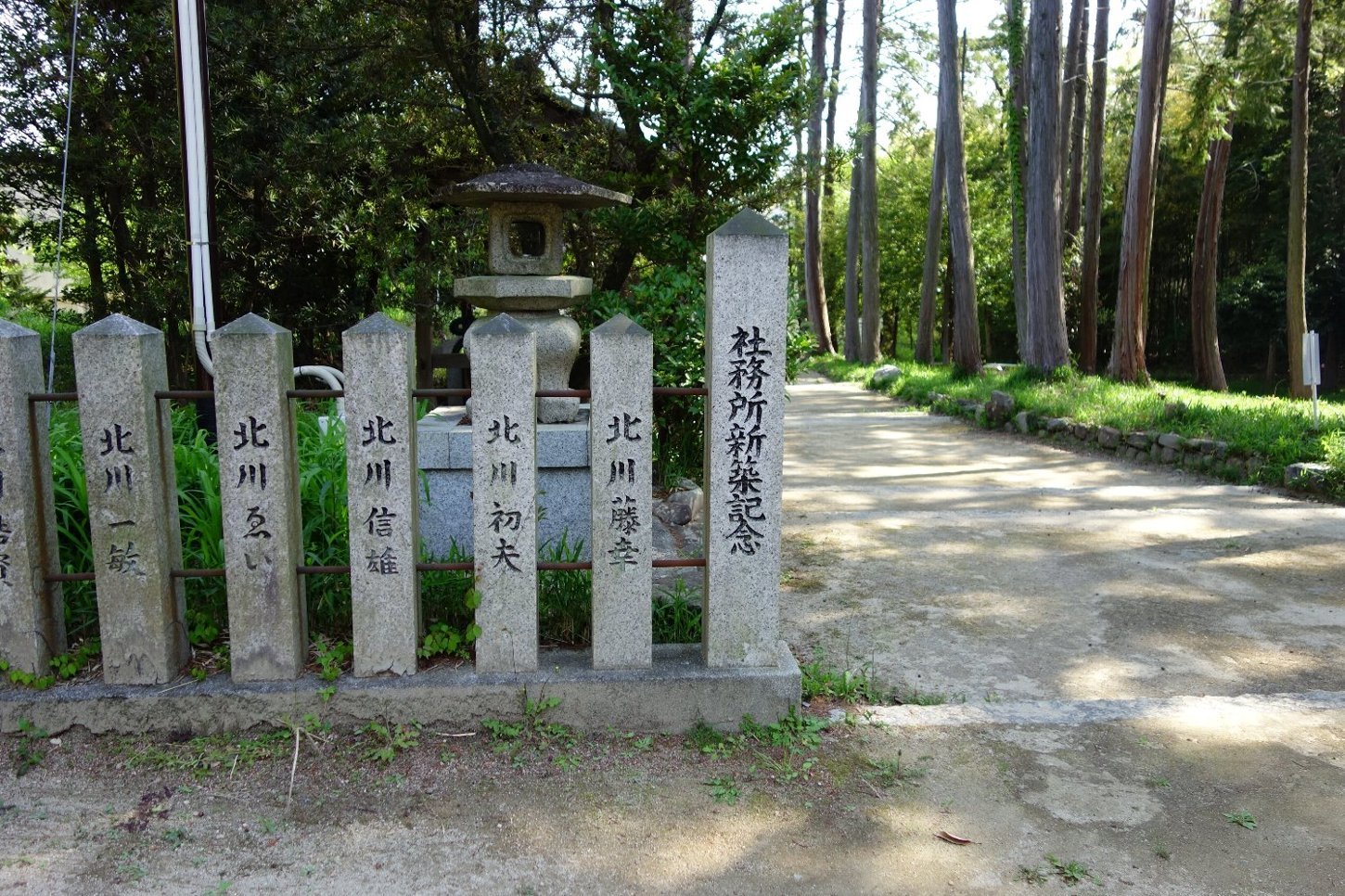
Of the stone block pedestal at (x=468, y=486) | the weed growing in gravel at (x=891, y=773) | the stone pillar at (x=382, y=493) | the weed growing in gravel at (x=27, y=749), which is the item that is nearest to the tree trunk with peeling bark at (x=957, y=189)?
the stone block pedestal at (x=468, y=486)

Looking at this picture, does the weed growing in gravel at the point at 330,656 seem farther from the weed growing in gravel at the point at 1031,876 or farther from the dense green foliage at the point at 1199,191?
the dense green foliage at the point at 1199,191

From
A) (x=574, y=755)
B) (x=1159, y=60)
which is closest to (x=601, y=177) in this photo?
(x=574, y=755)

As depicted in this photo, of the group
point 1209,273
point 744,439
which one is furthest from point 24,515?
point 1209,273

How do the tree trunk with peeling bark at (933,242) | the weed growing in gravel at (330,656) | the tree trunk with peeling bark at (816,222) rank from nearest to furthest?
the weed growing in gravel at (330,656), the tree trunk with peeling bark at (933,242), the tree trunk with peeling bark at (816,222)

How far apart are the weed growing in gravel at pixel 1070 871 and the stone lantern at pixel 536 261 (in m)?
3.72

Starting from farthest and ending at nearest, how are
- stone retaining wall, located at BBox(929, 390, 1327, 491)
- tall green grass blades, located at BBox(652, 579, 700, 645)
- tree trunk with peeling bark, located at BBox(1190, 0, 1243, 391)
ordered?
tree trunk with peeling bark, located at BBox(1190, 0, 1243, 391)
stone retaining wall, located at BBox(929, 390, 1327, 491)
tall green grass blades, located at BBox(652, 579, 700, 645)

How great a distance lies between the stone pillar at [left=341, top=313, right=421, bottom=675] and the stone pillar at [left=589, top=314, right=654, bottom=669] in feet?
2.08

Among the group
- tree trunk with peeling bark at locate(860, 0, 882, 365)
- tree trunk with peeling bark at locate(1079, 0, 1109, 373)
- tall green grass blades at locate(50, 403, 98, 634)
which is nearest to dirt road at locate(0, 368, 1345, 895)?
tall green grass blades at locate(50, 403, 98, 634)

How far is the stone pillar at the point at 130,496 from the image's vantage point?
3201 mm

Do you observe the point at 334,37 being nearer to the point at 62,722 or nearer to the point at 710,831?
the point at 62,722

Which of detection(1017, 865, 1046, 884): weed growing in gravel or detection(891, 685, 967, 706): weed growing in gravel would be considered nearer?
detection(1017, 865, 1046, 884): weed growing in gravel

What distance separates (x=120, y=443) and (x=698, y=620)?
7.24ft

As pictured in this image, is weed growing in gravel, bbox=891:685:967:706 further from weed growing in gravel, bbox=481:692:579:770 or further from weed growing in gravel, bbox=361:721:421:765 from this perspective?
weed growing in gravel, bbox=361:721:421:765

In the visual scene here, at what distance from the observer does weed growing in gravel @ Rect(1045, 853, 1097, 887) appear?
2.60 metres
